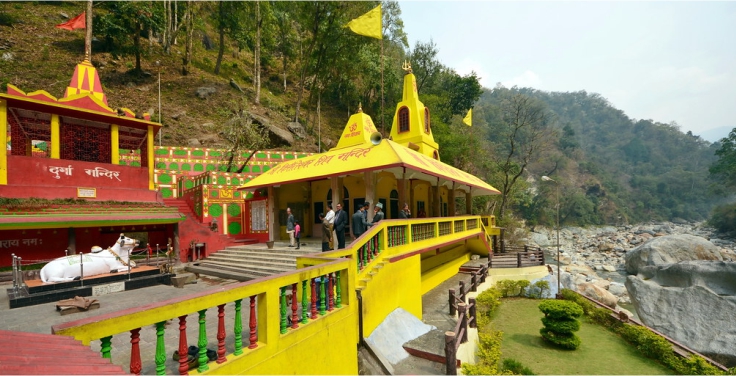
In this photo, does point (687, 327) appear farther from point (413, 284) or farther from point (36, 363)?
point (36, 363)

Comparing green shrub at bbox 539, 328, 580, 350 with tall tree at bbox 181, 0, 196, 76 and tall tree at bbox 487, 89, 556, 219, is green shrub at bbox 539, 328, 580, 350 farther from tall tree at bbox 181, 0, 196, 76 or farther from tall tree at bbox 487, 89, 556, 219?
tall tree at bbox 181, 0, 196, 76

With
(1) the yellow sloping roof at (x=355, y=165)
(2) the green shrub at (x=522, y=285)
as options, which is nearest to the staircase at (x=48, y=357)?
(1) the yellow sloping roof at (x=355, y=165)

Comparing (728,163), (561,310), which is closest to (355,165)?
(561,310)

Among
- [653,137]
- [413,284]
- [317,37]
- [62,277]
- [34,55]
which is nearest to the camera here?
[62,277]

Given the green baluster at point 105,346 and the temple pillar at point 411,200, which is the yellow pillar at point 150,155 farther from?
the green baluster at point 105,346

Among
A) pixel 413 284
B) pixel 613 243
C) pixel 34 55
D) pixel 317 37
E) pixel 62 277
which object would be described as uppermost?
pixel 317 37

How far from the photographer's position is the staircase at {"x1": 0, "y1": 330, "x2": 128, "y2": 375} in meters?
1.97

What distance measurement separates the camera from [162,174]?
65.4 feet

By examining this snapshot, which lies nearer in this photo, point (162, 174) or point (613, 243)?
point (162, 174)

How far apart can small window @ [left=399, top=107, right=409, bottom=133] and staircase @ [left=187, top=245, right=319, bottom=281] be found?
10.4 m

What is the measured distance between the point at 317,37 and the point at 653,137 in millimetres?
143569

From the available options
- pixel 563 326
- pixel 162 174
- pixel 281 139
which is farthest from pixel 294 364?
pixel 281 139

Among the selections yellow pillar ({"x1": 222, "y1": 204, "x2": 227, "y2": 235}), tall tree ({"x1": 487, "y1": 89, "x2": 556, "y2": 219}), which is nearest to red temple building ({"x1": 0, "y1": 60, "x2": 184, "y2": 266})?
yellow pillar ({"x1": 222, "y1": 204, "x2": 227, "y2": 235})

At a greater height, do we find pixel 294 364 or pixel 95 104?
pixel 95 104
